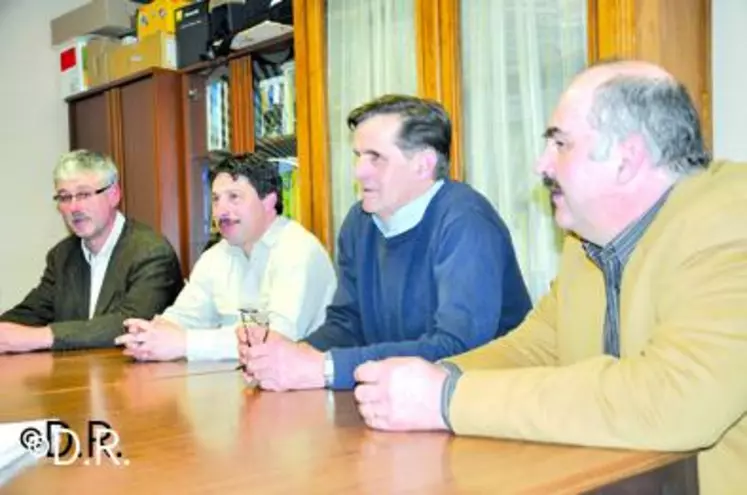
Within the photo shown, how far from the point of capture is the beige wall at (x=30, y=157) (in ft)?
15.1

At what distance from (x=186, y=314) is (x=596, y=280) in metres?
1.61

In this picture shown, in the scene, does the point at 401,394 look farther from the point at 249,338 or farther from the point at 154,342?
the point at 154,342

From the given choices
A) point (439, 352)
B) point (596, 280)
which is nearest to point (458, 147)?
point (439, 352)

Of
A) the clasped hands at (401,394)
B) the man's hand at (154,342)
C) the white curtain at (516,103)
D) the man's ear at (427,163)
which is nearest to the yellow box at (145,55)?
the white curtain at (516,103)

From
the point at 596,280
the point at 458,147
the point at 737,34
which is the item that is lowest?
the point at 596,280

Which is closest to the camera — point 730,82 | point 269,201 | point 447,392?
point 447,392

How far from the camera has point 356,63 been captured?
2.81 m

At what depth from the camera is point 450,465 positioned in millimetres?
991

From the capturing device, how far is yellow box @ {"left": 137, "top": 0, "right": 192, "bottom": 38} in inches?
150

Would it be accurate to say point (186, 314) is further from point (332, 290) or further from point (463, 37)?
point (463, 37)

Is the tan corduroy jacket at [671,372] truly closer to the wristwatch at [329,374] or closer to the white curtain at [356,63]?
the wristwatch at [329,374]

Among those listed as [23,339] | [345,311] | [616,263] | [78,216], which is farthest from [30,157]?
[616,263]

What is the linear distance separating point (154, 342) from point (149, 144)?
1914 millimetres

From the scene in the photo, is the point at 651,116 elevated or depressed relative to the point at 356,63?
depressed
